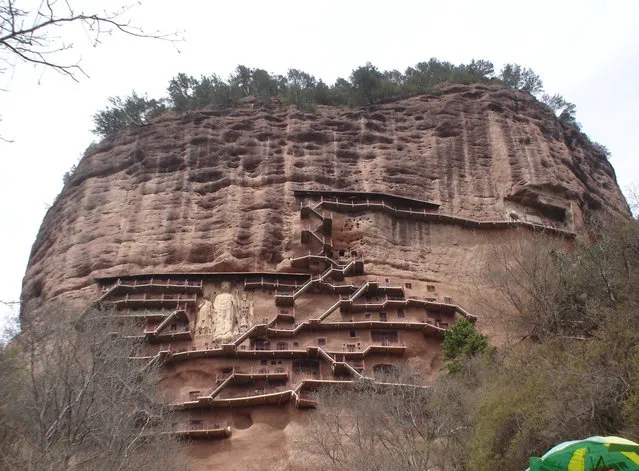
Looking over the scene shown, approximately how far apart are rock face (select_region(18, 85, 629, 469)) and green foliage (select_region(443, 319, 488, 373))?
7.28 feet

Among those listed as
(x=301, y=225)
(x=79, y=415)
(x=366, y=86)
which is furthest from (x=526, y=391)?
(x=366, y=86)

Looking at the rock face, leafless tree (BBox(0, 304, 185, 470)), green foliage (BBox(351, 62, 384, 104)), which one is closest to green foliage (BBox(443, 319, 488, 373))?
the rock face

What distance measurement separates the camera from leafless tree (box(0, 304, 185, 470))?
13359 millimetres

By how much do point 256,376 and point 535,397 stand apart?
13.5m

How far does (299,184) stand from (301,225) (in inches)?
119

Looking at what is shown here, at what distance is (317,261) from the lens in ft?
100

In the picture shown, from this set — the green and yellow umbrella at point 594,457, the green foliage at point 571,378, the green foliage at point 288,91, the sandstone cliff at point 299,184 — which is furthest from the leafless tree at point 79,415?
the green foliage at point 288,91

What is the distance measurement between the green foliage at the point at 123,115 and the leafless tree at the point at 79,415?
71.9 feet

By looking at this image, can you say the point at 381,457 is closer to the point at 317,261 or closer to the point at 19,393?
the point at 19,393

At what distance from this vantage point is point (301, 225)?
105ft

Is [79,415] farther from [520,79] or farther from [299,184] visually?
[520,79]

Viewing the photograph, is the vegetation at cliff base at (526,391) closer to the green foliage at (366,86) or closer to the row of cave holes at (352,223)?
the row of cave holes at (352,223)

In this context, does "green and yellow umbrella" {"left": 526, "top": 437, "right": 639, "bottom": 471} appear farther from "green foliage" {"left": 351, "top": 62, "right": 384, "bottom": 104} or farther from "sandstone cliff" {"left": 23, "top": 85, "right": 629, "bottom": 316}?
"green foliage" {"left": 351, "top": 62, "right": 384, "bottom": 104}

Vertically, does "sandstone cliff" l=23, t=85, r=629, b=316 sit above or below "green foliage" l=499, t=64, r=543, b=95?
below
